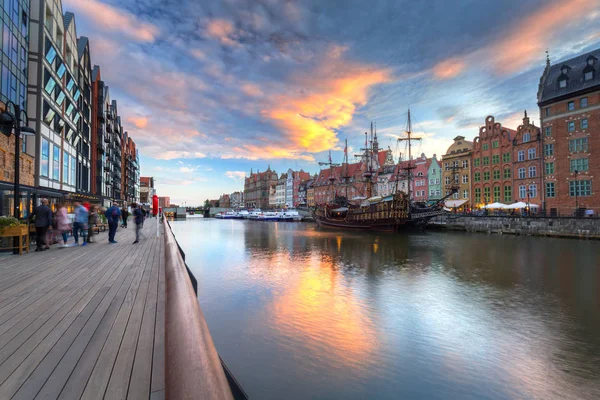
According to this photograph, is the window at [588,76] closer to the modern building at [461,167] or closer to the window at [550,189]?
the window at [550,189]

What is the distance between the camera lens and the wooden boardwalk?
8.93 ft

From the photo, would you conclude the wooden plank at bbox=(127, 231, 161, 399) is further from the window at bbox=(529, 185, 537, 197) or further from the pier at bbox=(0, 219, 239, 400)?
the window at bbox=(529, 185, 537, 197)

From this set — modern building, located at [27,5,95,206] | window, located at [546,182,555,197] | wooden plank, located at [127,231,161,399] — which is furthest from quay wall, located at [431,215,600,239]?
modern building, located at [27,5,95,206]

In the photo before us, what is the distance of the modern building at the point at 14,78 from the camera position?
18219 millimetres

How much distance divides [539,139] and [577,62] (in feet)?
36.3

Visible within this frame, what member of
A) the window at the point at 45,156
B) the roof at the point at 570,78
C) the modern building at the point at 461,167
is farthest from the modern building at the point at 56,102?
the modern building at the point at 461,167

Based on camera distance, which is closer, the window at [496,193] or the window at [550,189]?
the window at [550,189]

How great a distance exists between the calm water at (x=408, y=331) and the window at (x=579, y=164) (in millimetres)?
32692

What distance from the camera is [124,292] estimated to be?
5.84m

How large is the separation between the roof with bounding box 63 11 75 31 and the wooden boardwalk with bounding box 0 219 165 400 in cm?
3497

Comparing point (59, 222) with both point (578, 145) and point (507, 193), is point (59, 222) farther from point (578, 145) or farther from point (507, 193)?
point (507, 193)

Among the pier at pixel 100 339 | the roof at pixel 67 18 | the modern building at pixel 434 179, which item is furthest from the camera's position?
the modern building at pixel 434 179

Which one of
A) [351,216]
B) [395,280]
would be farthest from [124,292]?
[351,216]

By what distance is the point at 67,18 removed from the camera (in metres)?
32.3
